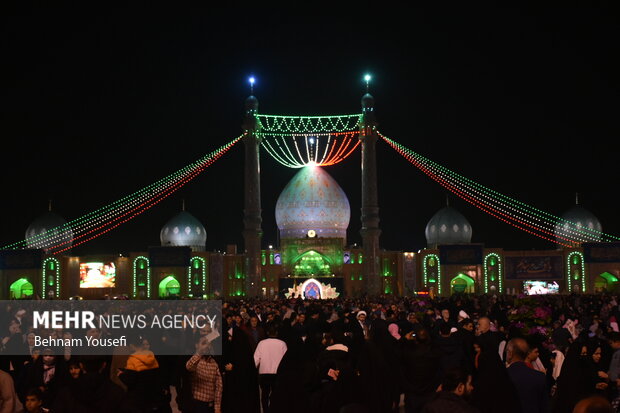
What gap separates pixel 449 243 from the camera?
4944 cm

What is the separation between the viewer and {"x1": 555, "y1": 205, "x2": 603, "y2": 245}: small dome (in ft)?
161

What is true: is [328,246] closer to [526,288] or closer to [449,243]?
[449,243]

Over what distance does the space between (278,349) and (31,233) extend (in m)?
42.3

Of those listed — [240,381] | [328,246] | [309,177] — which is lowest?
[240,381]

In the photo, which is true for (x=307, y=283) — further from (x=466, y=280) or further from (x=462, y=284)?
(x=466, y=280)

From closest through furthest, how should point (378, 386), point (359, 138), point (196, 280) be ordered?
point (378, 386) < point (359, 138) < point (196, 280)

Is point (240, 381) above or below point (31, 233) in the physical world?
below

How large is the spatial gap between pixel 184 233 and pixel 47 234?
7.44 metres

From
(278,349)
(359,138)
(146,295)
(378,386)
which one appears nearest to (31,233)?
(146,295)

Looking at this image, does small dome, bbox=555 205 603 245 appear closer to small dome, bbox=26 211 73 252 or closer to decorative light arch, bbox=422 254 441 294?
decorative light arch, bbox=422 254 441 294

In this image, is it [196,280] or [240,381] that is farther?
[196,280]

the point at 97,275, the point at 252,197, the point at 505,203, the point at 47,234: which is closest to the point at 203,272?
the point at 97,275

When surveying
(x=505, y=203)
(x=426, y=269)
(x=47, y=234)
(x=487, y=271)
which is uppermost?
(x=505, y=203)

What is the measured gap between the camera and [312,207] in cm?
4956
